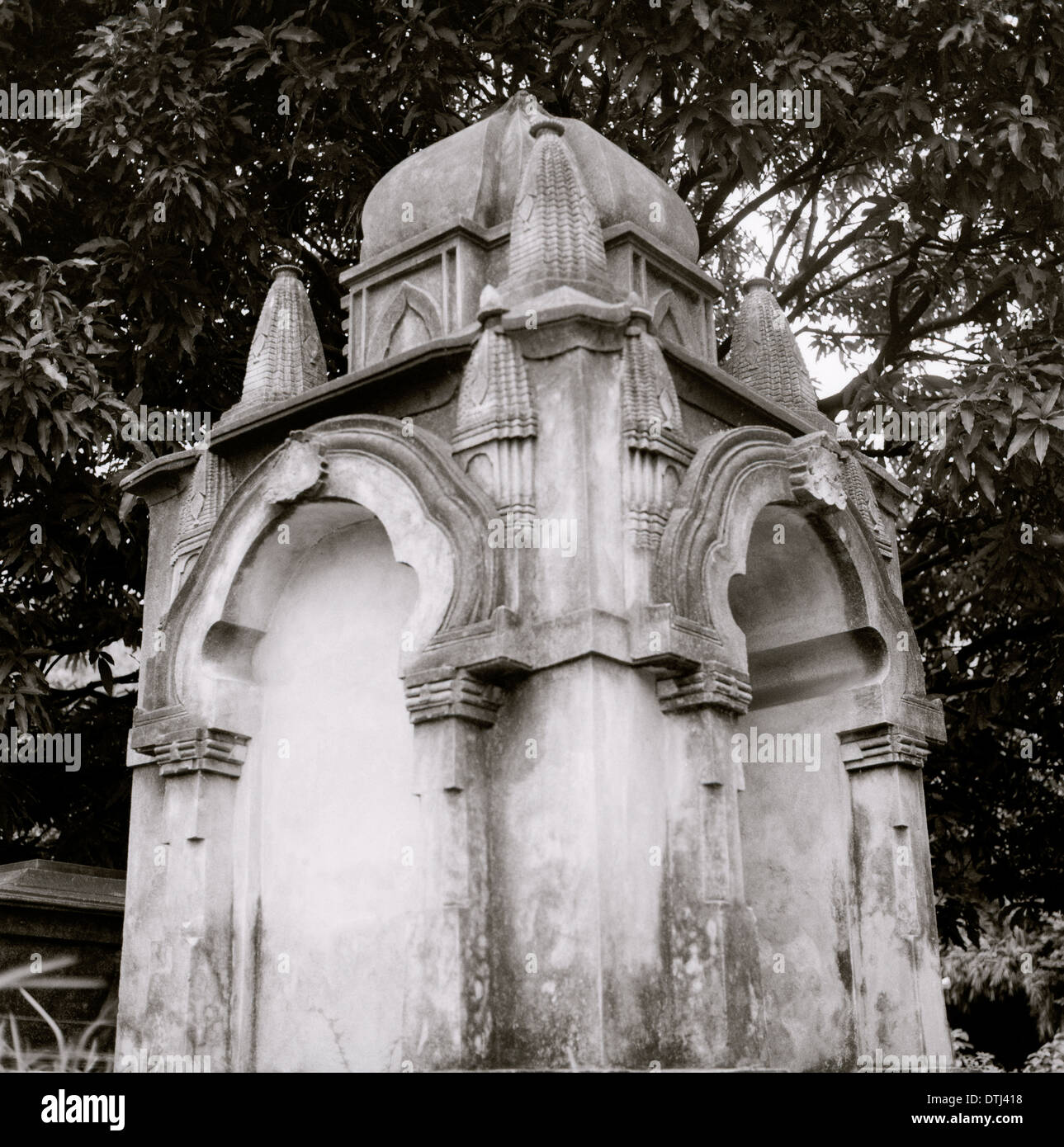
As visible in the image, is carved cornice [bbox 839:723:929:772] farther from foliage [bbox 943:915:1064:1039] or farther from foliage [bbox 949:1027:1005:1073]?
foliage [bbox 949:1027:1005:1073]

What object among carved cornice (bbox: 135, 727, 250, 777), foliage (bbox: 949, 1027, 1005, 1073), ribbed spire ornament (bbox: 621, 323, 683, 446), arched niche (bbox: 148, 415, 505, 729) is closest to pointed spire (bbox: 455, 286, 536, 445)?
arched niche (bbox: 148, 415, 505, 729)

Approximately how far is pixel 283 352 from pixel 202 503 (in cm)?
110

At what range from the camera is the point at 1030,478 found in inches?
419

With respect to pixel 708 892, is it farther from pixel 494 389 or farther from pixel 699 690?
pixel 494 389

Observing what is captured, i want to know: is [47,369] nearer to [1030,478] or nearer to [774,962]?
[774,962]

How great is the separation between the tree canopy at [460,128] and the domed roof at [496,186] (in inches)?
90.5

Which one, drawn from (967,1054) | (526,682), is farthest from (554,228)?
(967,1054)

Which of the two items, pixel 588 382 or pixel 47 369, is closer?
pixel 588 382

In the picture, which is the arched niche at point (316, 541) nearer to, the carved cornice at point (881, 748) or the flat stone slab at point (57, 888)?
the flat stone slab at point (57, 888)

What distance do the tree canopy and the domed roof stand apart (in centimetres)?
230

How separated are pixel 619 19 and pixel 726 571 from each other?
577 cm

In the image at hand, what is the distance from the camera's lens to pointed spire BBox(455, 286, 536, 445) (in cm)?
722

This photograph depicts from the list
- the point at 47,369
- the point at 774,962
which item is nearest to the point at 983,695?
the point at 774,962

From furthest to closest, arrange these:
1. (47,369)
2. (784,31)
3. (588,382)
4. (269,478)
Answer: (784,31), (47,369), (269,478), (588,382)
